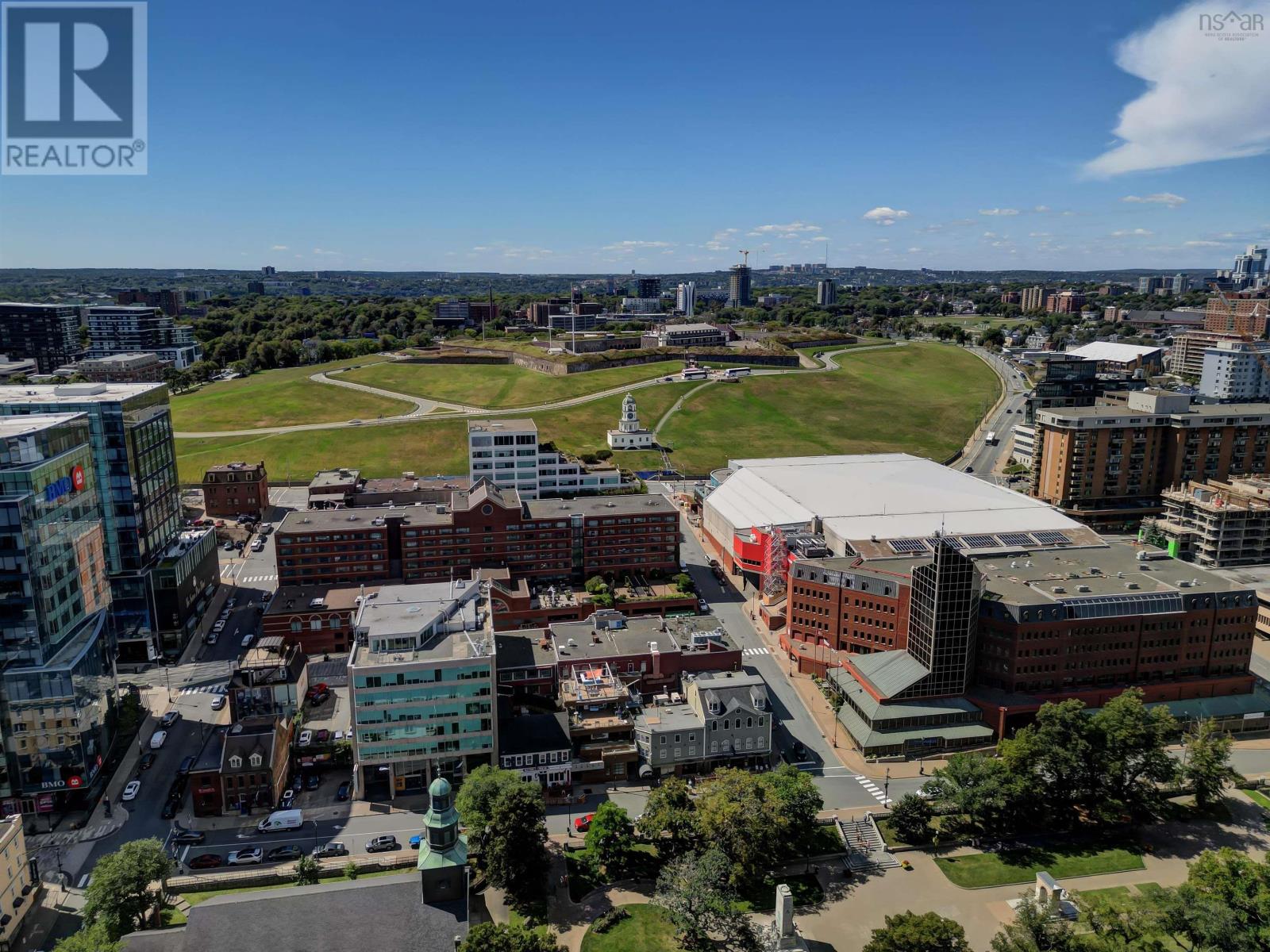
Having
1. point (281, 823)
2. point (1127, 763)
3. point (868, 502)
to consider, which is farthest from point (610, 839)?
point (868, 502)

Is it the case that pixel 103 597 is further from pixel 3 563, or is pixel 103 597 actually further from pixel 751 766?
pixel 751 766

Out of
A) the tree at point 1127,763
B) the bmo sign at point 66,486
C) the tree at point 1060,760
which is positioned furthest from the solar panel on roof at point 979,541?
the bmo sign at point 66,486

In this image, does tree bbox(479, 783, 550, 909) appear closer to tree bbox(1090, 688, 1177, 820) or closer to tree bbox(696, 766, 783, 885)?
tree bbox(696, 766, 783, 885)

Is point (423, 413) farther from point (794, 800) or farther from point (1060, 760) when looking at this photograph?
point (1060, 760)

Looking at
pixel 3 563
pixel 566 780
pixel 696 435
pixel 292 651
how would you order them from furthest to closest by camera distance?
pixel 696 435 → pixel 292 651 → pixel 566 780 → pixel 3 563

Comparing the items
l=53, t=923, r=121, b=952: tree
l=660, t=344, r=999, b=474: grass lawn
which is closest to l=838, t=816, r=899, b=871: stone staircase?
l=53, t=923, r=121, b=952: tree

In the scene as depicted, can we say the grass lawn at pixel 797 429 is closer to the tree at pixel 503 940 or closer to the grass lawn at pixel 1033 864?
the grass lawn at pixel 1033 864

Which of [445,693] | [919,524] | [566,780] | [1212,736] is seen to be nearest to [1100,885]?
[1212,736]
